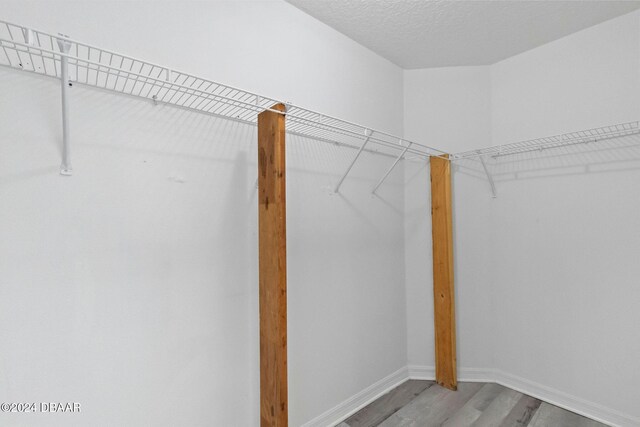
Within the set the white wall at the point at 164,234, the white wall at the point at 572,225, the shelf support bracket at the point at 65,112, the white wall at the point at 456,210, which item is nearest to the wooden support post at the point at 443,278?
the white wall at the point at 456,210

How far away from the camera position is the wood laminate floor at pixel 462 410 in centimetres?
179

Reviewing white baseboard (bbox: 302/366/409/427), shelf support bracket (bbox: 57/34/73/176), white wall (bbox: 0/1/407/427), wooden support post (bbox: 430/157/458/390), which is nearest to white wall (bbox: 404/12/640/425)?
wooden support post (bbox: 430/157/458/390)

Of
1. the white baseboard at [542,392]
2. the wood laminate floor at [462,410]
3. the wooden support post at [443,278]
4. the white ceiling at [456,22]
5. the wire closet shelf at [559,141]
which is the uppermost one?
the white ceiling at [456,22]

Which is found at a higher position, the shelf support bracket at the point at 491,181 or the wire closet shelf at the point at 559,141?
the wire closet shelf at the point at 559,141

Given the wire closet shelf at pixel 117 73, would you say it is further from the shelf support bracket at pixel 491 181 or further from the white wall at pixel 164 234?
the shelf support bracket at pixel 491 181

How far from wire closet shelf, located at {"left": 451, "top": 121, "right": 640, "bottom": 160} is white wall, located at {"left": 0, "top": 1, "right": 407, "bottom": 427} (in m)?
1.06

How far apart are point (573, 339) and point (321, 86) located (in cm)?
225

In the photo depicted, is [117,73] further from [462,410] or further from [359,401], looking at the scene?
[462,410]

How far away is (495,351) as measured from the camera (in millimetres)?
2260

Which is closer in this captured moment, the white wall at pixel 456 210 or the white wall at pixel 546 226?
the white wall at pixel 546 226

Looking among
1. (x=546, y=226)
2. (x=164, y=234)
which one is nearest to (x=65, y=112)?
(x=164, y=234)

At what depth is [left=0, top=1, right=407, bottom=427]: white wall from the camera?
968mm

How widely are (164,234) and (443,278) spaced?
1837 millimetres

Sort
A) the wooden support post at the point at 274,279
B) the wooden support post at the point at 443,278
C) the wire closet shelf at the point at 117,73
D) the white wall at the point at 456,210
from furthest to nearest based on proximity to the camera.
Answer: the white wall at the point at 456,210 < the wooden support post at the point at 443,278 < the wooden support post at the point at 274,279 < the wire closet shelf at the point at 117,73
